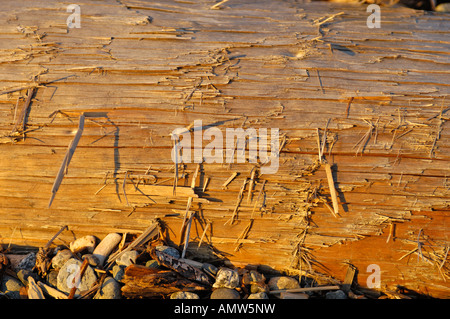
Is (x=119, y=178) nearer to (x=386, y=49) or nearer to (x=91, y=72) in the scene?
(x=91, y=72)

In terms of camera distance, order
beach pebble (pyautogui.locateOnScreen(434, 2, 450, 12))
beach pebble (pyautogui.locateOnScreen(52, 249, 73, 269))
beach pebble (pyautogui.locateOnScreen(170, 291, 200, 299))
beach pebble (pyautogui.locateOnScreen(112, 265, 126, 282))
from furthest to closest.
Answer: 1. beach pebble (pyautogui.locateOnScreen(434, 2, 450, 12))
2. beach pebble (pyautogui.locateOnScreen(52, 249, 73, 269))
3. beach pebble (pyautogui.locateOnScreen(112, 265, 126, 282))
4. beach pebble (pyautogui.locateOnScreen(170, 291, 200, 299))

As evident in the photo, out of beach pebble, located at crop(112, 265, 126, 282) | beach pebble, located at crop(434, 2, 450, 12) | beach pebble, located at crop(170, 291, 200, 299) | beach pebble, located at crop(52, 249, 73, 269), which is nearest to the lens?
beach pebble, located at crop(170, 291, 200, 299)

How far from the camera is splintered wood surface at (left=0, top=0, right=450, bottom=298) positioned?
272cm

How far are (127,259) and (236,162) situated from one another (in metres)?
1.13

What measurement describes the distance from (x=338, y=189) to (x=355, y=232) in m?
0.37

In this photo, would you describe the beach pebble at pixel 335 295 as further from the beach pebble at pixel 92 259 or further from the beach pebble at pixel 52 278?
the beach pebble at pixel 52 278

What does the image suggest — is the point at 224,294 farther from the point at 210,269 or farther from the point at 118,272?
the point at 118,272

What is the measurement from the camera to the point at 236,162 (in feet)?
8.88

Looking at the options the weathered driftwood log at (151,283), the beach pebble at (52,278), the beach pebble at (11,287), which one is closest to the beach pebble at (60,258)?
the beach pebble at (52,278)

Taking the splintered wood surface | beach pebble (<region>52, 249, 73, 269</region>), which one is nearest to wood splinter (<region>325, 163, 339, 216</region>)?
the splintered wood surface

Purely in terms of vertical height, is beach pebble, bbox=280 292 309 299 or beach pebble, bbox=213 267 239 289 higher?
beach pebble, bbox=213 267 239 289

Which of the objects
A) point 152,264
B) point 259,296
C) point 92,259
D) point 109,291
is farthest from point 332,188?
point 92,259

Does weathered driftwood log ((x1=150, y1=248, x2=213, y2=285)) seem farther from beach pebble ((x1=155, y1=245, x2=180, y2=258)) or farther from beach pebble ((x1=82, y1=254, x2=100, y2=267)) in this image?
beach pebble ((x1=82, y1=254, x2=100, y2=267))

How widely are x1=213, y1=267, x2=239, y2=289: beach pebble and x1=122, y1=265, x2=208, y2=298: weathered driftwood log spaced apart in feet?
0.40
